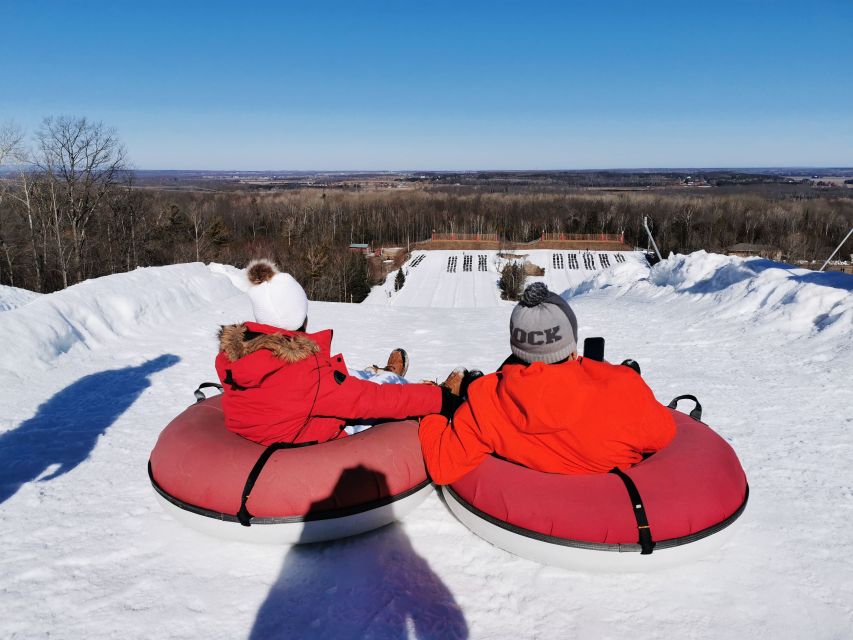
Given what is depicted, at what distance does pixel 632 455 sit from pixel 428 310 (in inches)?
281

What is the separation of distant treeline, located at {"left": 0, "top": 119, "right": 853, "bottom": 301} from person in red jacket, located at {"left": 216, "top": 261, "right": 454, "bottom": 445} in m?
25.9

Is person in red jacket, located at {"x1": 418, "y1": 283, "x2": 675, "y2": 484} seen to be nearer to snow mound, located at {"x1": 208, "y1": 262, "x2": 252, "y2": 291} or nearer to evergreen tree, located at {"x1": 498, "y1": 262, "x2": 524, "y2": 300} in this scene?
snow mound, located at {"x1": 208, "y1": 262, "x2": 252, "y2": 291}

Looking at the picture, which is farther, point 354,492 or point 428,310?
point 428,310

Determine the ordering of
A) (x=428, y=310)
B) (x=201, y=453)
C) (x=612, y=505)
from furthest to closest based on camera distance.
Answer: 1. (x=428, y=310)
2. (x=201, y=453)
3. (x=612, y=505)

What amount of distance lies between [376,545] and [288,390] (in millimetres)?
874

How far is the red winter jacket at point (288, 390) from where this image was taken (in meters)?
2.68

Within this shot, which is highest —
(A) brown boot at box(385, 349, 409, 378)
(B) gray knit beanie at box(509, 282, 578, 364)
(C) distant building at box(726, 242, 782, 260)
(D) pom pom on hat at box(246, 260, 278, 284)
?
(D) pom pom on hat at box(246, 260, 278, 284)

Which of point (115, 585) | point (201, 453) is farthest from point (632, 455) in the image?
point (115, 585)

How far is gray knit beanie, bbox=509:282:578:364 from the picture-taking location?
94.2 inches

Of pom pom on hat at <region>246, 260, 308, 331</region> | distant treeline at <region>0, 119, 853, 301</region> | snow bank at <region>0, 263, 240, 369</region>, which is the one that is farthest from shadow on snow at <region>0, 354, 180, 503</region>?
distant treeline at <region>0, 119, 853, 301</region>

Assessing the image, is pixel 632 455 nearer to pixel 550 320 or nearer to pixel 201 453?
pixel 550 320

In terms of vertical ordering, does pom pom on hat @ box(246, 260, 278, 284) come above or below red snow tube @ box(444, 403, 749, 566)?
above

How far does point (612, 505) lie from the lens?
7.61 ft

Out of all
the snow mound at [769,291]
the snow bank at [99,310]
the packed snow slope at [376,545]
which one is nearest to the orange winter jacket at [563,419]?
the packed snow slope at [376,545]
